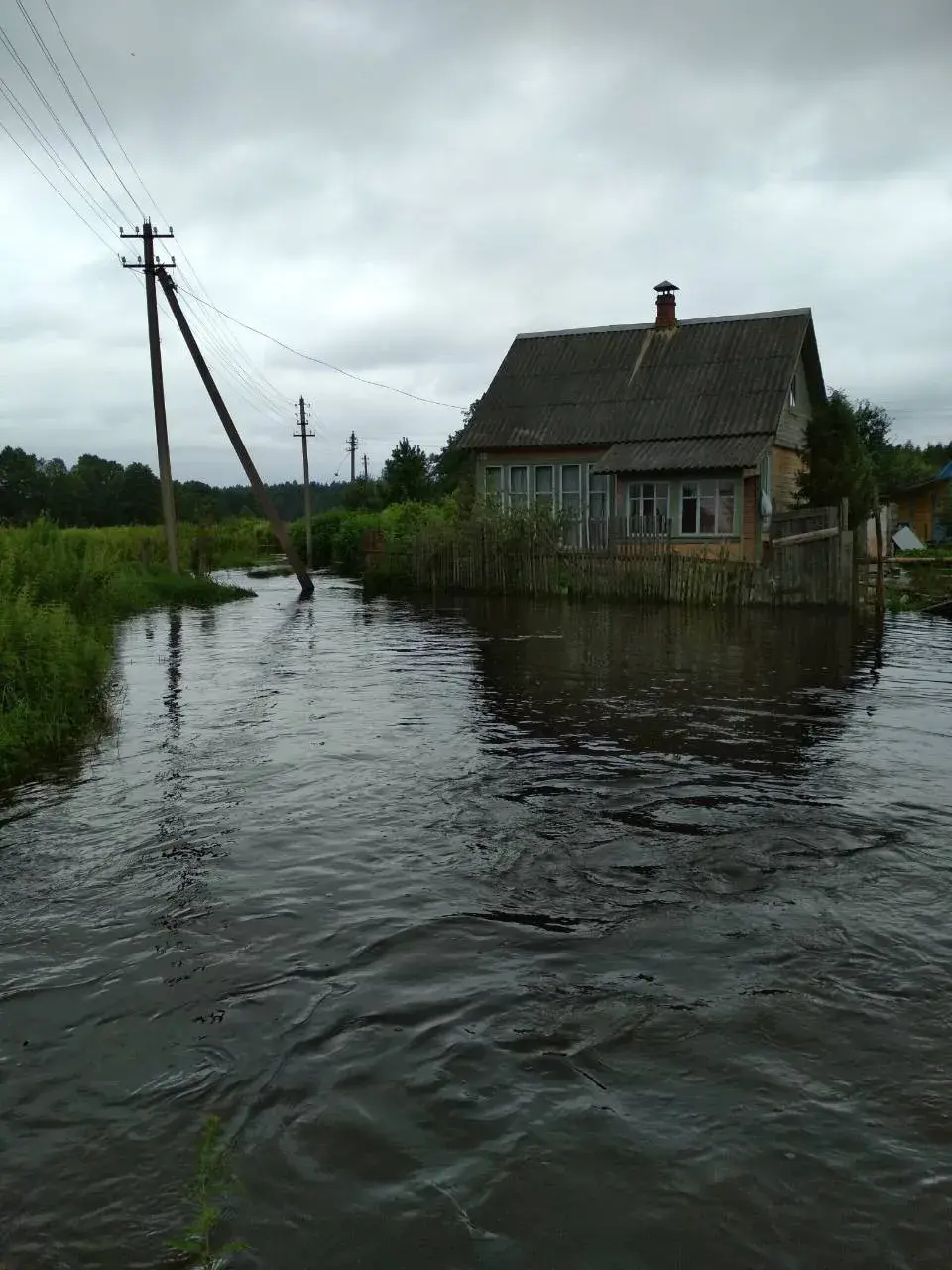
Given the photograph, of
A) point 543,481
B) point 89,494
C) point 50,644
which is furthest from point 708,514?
point 89,494

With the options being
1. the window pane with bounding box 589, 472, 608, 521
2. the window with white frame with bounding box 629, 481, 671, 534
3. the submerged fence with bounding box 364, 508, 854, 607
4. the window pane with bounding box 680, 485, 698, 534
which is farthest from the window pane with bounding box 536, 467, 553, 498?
the submerged fence with bounding box 364, 508, 854, 607

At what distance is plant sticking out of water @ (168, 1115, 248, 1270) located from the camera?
284 centimetres

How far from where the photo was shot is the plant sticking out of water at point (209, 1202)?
2.84 m

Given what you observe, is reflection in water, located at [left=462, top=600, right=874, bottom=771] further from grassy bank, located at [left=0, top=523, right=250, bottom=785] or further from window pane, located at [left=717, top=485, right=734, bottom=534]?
window pane, located at [left=717, top=485, right=734, bottom=534]

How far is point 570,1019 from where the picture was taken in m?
4.14

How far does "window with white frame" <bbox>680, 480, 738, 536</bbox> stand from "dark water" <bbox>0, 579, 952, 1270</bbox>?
1878cm

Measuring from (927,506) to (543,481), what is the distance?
24.5m

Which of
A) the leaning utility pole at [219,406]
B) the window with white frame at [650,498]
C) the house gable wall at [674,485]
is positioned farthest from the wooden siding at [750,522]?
the leaning utility pole at [219,406]

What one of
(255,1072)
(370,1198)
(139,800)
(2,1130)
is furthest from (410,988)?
(139,800)

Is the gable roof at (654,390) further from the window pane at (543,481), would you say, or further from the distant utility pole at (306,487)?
the distant utility pole at (306,487)

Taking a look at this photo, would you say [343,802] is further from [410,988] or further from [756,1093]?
[756,1093]

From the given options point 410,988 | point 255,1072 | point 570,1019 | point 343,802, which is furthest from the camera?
point 343,802

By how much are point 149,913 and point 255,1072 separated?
171cm

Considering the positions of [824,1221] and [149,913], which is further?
[149,913]
